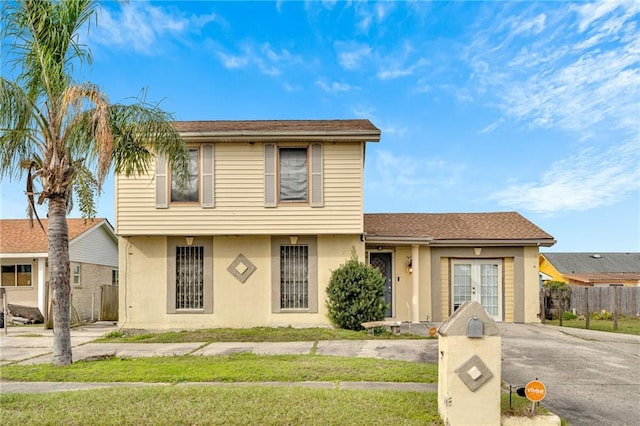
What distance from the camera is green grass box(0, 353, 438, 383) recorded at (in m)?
6.82

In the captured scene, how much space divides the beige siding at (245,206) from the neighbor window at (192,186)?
28 cm

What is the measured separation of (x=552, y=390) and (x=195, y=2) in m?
11.5

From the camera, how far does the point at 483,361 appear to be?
4699mm

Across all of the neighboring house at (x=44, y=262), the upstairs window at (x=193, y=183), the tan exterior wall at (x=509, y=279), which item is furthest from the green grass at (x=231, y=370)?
the neighboring house at (x=44, y=262)

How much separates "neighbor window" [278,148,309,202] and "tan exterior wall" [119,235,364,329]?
4.57 ft

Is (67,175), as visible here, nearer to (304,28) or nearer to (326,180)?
(326,180)

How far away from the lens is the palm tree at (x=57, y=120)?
791cm

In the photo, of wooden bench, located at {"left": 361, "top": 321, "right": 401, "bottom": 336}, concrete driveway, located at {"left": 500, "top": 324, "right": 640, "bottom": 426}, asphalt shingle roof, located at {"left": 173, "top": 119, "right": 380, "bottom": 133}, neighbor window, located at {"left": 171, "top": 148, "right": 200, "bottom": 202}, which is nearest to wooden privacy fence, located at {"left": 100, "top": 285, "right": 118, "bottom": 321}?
neighbor window, located at {"left": 171, "top": 148, "right": 200, "bottom": 202}

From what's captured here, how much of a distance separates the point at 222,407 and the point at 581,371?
20.1 ft

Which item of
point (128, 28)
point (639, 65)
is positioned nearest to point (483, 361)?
point (639, 65)

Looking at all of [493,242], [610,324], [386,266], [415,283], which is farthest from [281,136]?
[610,324]

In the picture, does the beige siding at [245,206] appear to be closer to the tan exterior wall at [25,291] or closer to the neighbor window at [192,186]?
the neighbor window at [192,186]

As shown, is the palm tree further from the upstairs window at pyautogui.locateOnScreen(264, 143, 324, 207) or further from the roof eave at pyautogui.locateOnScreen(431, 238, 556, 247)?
the roof eave at pyautogui.locateOnScreen(431, 238, 556, 247)

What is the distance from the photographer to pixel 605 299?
61.8ft
